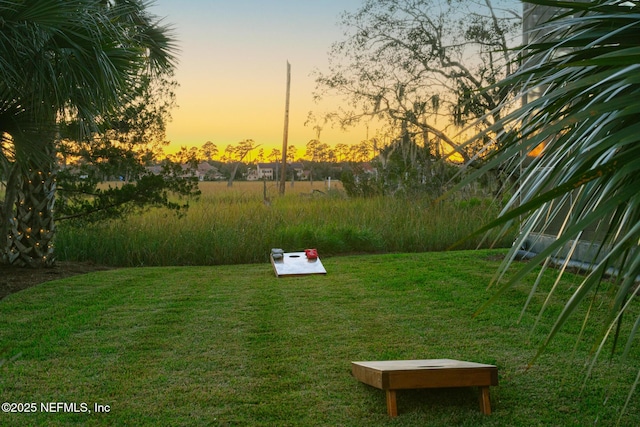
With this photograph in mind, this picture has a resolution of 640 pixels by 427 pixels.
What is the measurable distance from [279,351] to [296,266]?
3748 millimetres

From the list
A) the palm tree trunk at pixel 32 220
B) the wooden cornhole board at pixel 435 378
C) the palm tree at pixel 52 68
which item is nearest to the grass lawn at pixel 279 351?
the wooden cornhole board at pixel 435 378

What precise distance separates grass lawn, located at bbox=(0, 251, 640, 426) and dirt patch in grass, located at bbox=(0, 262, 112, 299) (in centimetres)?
33

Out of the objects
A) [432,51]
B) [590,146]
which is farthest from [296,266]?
[590,146]

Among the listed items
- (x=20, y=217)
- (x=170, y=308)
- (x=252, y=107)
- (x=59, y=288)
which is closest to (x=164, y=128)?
(x=20, y=217)

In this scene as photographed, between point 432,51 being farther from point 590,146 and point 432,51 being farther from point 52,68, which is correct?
point 590,146

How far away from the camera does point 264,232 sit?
10180 millimetres

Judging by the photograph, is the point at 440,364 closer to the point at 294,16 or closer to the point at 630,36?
the point at 630,36

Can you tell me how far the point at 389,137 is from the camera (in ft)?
41.4

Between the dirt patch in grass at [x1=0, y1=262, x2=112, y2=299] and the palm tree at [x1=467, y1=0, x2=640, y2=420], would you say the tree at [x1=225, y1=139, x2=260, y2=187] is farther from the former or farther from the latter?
the palm tree at [x1=467, y1=0, x2=640, y2=420]

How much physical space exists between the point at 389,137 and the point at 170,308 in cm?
750

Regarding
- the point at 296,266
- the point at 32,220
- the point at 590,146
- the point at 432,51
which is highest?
the point at 432,51

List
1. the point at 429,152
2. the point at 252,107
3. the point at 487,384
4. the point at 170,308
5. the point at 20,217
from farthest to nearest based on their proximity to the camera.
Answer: the point at 252,107 < the point at 429,152 < the point at 20,217 < the point at 170,308 < the point at 487,384

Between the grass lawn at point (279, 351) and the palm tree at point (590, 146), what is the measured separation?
1255mm

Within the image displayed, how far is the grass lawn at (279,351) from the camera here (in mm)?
3338
